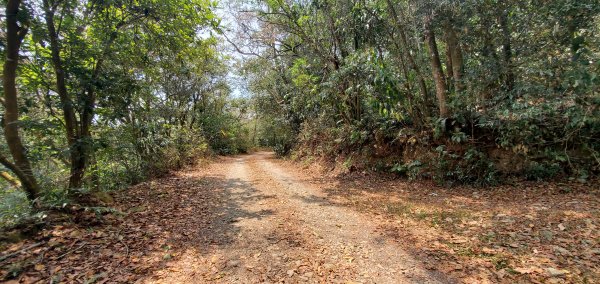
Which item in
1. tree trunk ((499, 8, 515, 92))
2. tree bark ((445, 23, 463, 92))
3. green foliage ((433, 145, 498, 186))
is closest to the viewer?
green foliage ((433, 145, 498, 186))

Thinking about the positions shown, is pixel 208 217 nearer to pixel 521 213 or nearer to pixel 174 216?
pixel 174 216

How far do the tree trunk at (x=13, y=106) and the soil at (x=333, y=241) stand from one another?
45.5 inches

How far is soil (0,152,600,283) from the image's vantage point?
3240 mm

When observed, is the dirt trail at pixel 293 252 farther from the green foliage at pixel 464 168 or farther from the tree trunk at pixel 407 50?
the tree trunk at pixel 407 50

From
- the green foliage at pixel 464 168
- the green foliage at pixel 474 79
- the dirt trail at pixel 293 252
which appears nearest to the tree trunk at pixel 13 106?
the dirt trail at pixel 293 252

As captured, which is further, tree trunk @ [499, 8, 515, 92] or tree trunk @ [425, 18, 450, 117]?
tree trunk @ [425, 18, 450, 117]

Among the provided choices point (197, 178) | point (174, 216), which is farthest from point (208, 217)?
point (197, 178)

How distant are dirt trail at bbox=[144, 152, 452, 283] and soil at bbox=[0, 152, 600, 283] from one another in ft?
0.05

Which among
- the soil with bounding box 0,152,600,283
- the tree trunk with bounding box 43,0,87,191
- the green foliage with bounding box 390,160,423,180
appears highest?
the tree trunk with bounding box 43,0,87,191

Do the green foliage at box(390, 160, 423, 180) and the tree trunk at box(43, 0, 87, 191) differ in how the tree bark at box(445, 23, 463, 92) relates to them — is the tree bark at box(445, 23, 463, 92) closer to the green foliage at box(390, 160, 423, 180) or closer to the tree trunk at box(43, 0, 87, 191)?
the green foliage at box(390, 160, 423, 180)

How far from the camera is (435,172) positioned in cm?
741

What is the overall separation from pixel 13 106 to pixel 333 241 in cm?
572

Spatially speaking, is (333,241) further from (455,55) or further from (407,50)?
(455,55)

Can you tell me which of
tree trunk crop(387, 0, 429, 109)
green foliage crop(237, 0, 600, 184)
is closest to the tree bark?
green foliage crop(237, 0, 600, 184)
